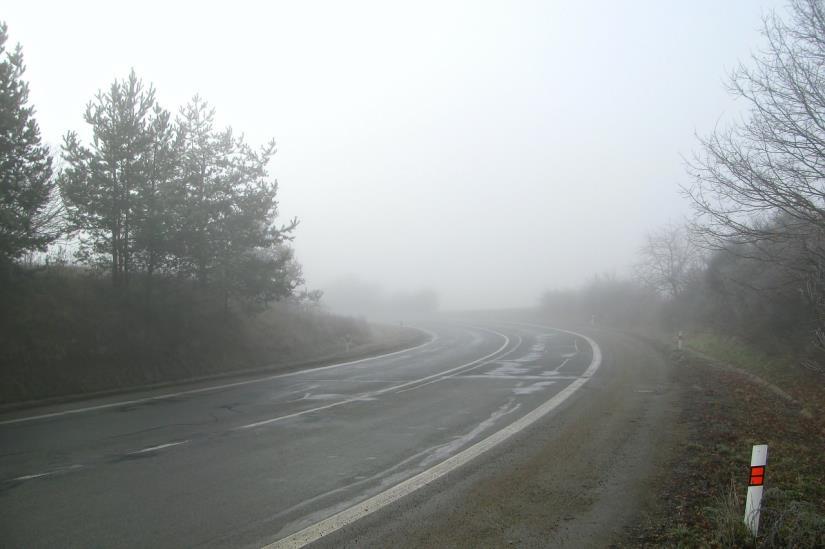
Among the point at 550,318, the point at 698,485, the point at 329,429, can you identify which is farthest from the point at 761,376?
the point at 550,318

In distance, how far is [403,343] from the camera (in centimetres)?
2808

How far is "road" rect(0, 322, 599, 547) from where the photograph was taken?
505cm

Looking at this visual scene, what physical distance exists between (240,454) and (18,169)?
11.3 meters

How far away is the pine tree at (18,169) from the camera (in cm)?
1345

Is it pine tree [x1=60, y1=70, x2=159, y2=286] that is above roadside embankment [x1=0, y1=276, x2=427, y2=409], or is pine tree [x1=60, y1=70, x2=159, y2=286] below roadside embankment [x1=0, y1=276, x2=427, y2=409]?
above

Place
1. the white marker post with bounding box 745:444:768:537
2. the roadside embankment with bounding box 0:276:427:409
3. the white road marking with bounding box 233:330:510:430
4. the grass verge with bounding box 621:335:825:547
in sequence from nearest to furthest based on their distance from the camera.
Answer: the white marker post with bounding box 745:444:768:537 → the grass verge with bounding box 621:335:825:547 → the white road marking with bounding box 233:330:510:430 → the roadside embankment with bounding box 0:276:427:409

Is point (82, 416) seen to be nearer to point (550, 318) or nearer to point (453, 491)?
point (453, 491)

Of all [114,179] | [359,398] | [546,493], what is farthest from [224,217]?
[546,493]

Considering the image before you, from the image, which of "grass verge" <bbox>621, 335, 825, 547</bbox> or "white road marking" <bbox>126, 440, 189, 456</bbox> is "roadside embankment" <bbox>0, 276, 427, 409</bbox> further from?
"grass verge" <bbox>621, 335, 825, 547</bbox>

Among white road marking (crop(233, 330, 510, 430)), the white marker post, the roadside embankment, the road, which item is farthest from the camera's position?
the roadside embankment

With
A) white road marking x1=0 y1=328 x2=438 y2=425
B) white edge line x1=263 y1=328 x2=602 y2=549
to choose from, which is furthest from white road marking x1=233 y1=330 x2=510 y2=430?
white road marking x1=0 y1=328 x2=438 y2=425

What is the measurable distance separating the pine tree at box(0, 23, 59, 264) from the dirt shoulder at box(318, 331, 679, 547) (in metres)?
12.8

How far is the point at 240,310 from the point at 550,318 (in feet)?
127

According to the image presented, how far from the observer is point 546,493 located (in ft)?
18.8
